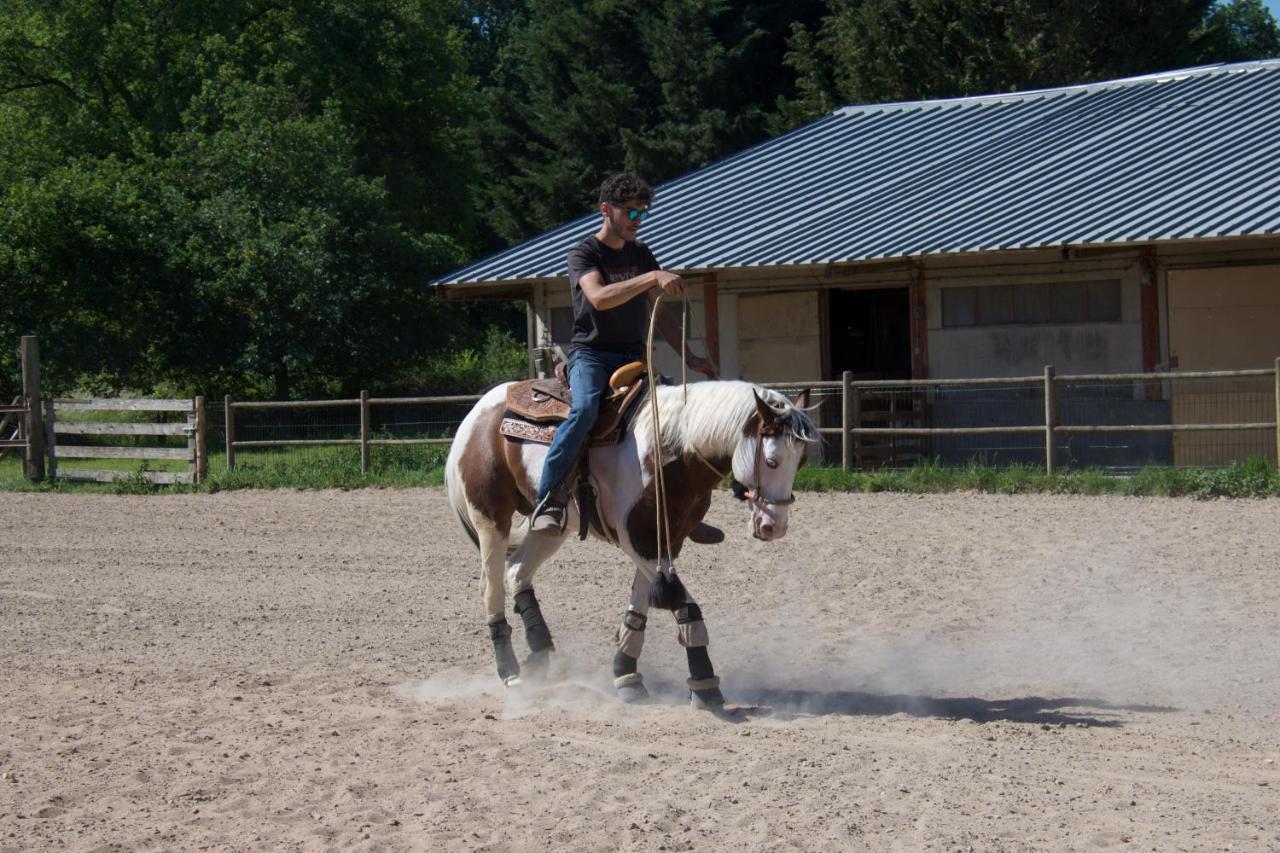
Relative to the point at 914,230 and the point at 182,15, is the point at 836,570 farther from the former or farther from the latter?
the point at 182,15

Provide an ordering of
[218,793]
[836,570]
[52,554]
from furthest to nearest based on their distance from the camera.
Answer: [52,554], [836,570], [218,793]

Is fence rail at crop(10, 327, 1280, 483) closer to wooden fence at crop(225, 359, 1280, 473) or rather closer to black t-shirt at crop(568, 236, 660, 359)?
wooden fence at crop(225, 359, 1280, 473)

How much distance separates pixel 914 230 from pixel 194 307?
41.1ft

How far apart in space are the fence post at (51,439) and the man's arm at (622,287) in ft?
49.2

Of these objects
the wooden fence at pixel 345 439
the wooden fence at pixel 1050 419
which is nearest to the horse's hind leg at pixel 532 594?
the wooden fence at pixel 1050 419

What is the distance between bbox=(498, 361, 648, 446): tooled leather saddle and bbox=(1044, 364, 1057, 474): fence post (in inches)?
346

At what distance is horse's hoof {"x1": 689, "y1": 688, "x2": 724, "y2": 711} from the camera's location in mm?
6137

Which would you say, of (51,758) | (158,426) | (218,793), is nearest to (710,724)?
(218,793)

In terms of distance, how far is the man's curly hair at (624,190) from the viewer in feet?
20.9

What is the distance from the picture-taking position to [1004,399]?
1584 cm

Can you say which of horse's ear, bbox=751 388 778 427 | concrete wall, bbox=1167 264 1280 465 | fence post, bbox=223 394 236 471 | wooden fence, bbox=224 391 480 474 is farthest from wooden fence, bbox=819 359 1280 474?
horse's ear, bbox=751 388 778 427

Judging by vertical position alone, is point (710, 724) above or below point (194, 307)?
below

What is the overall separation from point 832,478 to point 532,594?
859cm

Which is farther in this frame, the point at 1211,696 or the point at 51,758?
the point at 1211,696
